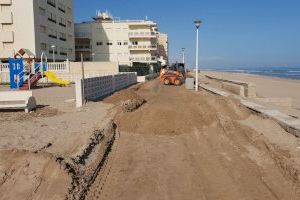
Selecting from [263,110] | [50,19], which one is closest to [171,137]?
[263,110]

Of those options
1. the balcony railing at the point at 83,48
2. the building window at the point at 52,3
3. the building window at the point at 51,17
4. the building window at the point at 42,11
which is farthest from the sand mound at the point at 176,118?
the balcony railing at the point at 83,48

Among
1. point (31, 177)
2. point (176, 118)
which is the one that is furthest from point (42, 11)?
point (31, 177)

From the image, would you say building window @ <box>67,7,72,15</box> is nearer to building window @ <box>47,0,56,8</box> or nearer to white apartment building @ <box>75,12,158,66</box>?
building window @ <box>47,0,56,8</box>

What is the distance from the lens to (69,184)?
6.21 m

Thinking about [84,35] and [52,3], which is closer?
[52,3]

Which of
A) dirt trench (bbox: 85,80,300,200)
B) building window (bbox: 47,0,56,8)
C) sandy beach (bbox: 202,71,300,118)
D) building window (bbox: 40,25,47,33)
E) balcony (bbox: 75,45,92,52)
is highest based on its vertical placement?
building window (bbox: 47,0,56,8)

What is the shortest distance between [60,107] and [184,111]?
583 cm

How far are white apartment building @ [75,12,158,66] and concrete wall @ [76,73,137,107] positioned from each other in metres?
48.7

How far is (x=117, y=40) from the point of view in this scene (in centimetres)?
7875

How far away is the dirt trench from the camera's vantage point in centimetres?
650

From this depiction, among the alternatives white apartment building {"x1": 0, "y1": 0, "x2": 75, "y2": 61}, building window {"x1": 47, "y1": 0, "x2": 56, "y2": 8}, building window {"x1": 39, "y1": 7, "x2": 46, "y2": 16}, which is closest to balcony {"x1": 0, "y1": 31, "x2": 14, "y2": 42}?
white apartment building {"x1": 0, "y1": 0, "x2": 75, "y2": 61}

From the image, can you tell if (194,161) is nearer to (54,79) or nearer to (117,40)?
(54,79)

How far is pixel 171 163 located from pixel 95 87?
1278cm

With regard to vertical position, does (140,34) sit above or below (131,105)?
above
